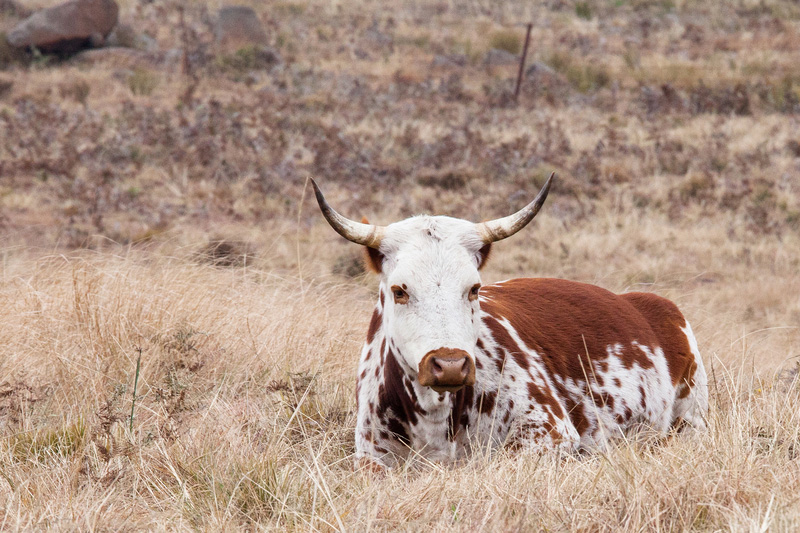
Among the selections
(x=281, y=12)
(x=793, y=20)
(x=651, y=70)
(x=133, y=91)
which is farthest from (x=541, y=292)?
(x=793, y=20)

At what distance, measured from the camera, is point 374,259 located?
4238mm

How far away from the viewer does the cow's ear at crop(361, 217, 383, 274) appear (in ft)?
13.8

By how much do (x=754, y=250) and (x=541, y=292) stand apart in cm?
664

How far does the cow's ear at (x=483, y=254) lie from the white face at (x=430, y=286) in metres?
0.05

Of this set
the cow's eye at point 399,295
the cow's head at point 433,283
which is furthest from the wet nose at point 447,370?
the cow's eye at point 399,295

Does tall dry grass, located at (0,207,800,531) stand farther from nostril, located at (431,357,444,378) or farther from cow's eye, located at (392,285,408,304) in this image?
cow's eye, located at (392,285,408,304)

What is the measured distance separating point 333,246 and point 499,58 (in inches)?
615

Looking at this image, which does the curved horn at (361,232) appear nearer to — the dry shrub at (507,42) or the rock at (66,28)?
the rock at (66,28)

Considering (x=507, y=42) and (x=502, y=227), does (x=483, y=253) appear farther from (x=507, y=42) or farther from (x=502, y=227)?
(x=507, y=42)

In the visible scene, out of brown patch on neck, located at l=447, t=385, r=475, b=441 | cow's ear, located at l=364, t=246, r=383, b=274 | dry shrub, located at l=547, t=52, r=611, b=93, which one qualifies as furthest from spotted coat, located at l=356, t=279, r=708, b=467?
dry shrub, located at l=547, t=52, r=611, b=93

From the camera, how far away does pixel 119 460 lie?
12.7ft

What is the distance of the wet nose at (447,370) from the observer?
3.54 m

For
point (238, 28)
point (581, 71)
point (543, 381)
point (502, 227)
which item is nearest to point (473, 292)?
point (502, 227)

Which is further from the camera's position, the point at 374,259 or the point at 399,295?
the point at 374,259
